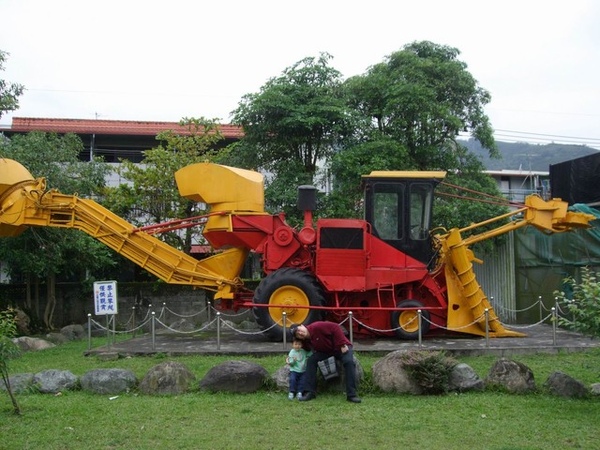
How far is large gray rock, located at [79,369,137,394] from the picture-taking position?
9438 mm

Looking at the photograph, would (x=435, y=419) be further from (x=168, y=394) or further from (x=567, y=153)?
(x=567, y=153)

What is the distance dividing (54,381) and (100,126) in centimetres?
1810

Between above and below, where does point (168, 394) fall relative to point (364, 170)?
below

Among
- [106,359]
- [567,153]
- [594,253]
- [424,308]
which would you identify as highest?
[567,153]

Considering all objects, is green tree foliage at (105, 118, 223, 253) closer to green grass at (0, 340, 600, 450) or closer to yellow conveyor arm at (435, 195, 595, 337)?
yellow conveyor arm at (435, 195, 595, 337)

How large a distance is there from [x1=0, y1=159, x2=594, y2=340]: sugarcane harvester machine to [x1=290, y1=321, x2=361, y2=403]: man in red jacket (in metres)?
3.92

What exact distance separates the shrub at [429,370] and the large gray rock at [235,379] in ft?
7.00

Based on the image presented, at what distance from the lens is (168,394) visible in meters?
9.24

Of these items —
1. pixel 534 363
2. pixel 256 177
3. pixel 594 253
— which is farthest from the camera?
pixel 594 253

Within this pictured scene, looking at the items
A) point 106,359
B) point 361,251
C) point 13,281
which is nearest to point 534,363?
point 361,251

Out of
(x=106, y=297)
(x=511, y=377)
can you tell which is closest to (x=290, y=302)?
(x=106, y=297)

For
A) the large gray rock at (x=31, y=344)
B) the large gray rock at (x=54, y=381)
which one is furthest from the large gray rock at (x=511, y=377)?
the large gray rock at (x=31, y=344)

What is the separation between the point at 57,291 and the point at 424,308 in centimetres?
1215

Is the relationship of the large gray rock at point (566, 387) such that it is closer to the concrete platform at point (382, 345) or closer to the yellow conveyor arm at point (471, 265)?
the concrete platform at point (382, 345)
